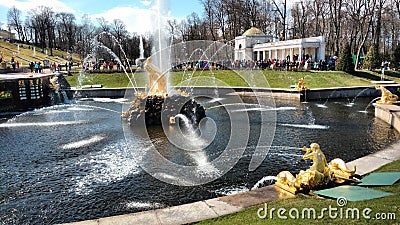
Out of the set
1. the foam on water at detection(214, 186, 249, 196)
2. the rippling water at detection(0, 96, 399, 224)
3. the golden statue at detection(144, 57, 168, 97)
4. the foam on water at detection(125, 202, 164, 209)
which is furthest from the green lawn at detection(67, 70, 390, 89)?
the foam on water at detection(125, 202, 164, 209)

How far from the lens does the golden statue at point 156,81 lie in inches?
615

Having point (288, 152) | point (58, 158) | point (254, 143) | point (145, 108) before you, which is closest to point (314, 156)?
point (288, 152)

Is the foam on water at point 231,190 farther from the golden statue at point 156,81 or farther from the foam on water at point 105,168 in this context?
the golden statue at point 156,81

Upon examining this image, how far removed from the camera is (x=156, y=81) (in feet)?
51.6

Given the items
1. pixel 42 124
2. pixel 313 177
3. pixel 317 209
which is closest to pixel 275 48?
pixel 42 124

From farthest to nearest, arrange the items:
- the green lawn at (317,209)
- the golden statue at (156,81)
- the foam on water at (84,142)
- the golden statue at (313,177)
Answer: the golden statue at (156,81) < the foam on water at (84,142) < the golden statue at (313,177) < the green lawn at (317,209)

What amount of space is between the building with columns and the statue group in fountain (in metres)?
29.9

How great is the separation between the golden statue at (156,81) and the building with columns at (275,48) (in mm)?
29982

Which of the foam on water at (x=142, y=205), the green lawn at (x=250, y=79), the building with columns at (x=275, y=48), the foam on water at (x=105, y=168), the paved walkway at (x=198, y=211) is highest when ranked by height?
the building with columns at (x=275, y=48)

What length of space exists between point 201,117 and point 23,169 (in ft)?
28.1

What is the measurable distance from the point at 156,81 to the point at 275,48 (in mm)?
38266

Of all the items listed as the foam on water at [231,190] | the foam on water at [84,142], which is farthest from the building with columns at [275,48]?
the foam on water at [231,190]

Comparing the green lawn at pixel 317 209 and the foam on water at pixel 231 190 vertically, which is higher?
the green lawn at pixel 317 209

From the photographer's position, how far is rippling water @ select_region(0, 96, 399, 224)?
703cm
